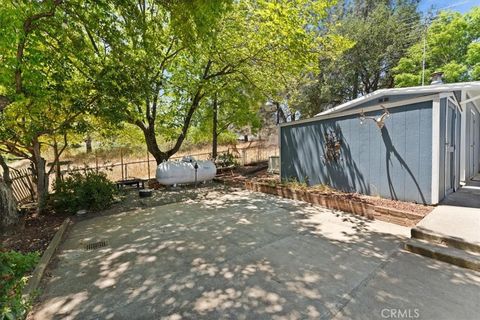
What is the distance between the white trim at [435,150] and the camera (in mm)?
4586

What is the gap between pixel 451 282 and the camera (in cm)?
267

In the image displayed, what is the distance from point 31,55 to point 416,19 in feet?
75.8

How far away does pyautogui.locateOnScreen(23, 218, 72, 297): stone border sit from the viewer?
2730 millimetres

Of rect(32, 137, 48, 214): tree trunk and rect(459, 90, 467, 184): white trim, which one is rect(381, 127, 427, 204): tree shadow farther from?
rect(32, 137, 48, 214): tree trunk

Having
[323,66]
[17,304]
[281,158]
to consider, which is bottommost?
[17,304]

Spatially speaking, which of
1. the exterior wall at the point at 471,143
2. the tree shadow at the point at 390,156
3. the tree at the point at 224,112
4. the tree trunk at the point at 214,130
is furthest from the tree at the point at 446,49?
the tree shadow at the point at 390,156

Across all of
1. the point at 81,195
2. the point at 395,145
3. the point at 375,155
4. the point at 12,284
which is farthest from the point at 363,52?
the point at 12,284

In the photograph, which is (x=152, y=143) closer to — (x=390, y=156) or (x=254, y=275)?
(x=254, y=275)

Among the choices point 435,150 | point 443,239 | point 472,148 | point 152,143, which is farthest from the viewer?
point 152,143

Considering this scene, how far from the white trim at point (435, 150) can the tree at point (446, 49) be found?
45.4ft

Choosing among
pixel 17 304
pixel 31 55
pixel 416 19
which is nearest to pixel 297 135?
pixel 31 55

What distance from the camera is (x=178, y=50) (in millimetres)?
7984

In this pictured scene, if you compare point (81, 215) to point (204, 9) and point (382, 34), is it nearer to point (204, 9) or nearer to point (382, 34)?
point (204, 9)

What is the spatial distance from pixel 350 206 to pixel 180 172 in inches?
222
